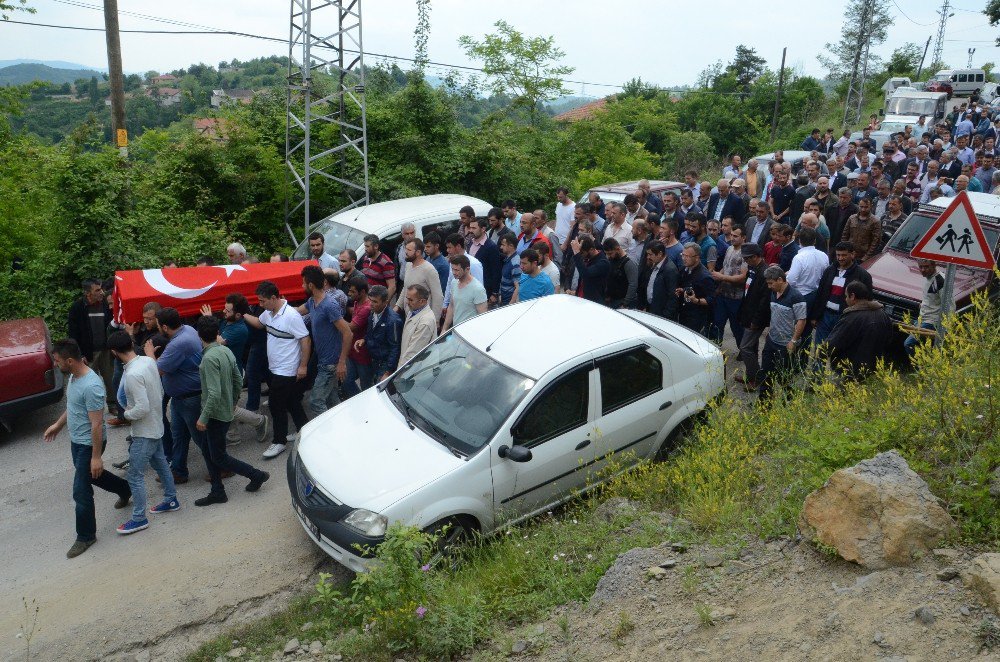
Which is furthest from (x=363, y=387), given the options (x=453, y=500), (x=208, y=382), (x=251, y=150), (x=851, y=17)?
(x=851, y=17)

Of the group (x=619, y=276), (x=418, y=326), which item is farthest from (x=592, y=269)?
(x=418, y=326)

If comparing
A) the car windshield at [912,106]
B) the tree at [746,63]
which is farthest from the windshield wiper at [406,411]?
the tree at [746,63]

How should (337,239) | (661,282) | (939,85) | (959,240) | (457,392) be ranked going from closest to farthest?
1. (959,240)
2. (457,392)
3. (661,282)
4. (337,239)
5. (939,85)

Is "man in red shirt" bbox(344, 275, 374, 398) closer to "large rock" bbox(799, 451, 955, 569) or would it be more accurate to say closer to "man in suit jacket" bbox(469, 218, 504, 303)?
"man in suit jacket" bbox(469, 218, 504, 303)

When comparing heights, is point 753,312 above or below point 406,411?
above

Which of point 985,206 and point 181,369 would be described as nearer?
point 181,369

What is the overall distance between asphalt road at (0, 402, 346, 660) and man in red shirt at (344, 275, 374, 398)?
1303 mm

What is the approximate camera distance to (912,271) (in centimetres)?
922

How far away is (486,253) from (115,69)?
30.3ft

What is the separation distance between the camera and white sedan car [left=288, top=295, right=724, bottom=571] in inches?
212

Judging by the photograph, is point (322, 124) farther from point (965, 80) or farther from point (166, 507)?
point (965, 80)

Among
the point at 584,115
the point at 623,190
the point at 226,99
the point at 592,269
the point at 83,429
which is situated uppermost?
the point at 584,115

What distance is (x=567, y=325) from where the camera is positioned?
259 inches

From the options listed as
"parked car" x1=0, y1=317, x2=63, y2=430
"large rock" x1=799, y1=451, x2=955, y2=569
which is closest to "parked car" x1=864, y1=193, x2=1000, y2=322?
"large rock" x1=799, y1=451, x2=955, y2=569
